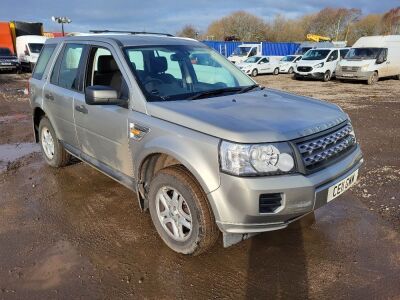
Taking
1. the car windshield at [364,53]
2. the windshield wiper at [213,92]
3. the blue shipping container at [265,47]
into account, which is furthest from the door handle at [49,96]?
the blue shipping container at [265,47]

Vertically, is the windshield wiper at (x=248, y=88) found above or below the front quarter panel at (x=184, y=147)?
above

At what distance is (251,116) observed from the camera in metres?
2.92

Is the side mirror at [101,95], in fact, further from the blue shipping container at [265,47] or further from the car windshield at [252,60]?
the blue shipping container at [265,47]

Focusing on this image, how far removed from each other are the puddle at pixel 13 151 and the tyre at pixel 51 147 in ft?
2.36

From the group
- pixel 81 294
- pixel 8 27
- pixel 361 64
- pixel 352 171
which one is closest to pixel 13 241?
pixel 81 294

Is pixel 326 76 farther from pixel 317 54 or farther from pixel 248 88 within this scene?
pixel 248 88

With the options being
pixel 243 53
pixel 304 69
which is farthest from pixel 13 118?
pixel 243 53

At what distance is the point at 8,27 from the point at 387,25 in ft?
226

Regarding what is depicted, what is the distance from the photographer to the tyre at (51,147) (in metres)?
5.06

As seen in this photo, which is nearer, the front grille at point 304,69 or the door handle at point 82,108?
the door handle at point 82,108

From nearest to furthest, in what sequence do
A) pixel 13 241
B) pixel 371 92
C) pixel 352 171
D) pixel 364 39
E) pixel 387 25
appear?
pixel 352 171 < pixel 13 241 < pixel 371 92 < pixel 364 39 < pixel 387 25

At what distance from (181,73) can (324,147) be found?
1.71 meters

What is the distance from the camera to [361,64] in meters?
18.7

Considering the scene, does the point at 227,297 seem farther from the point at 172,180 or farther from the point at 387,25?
the point at 387,25
